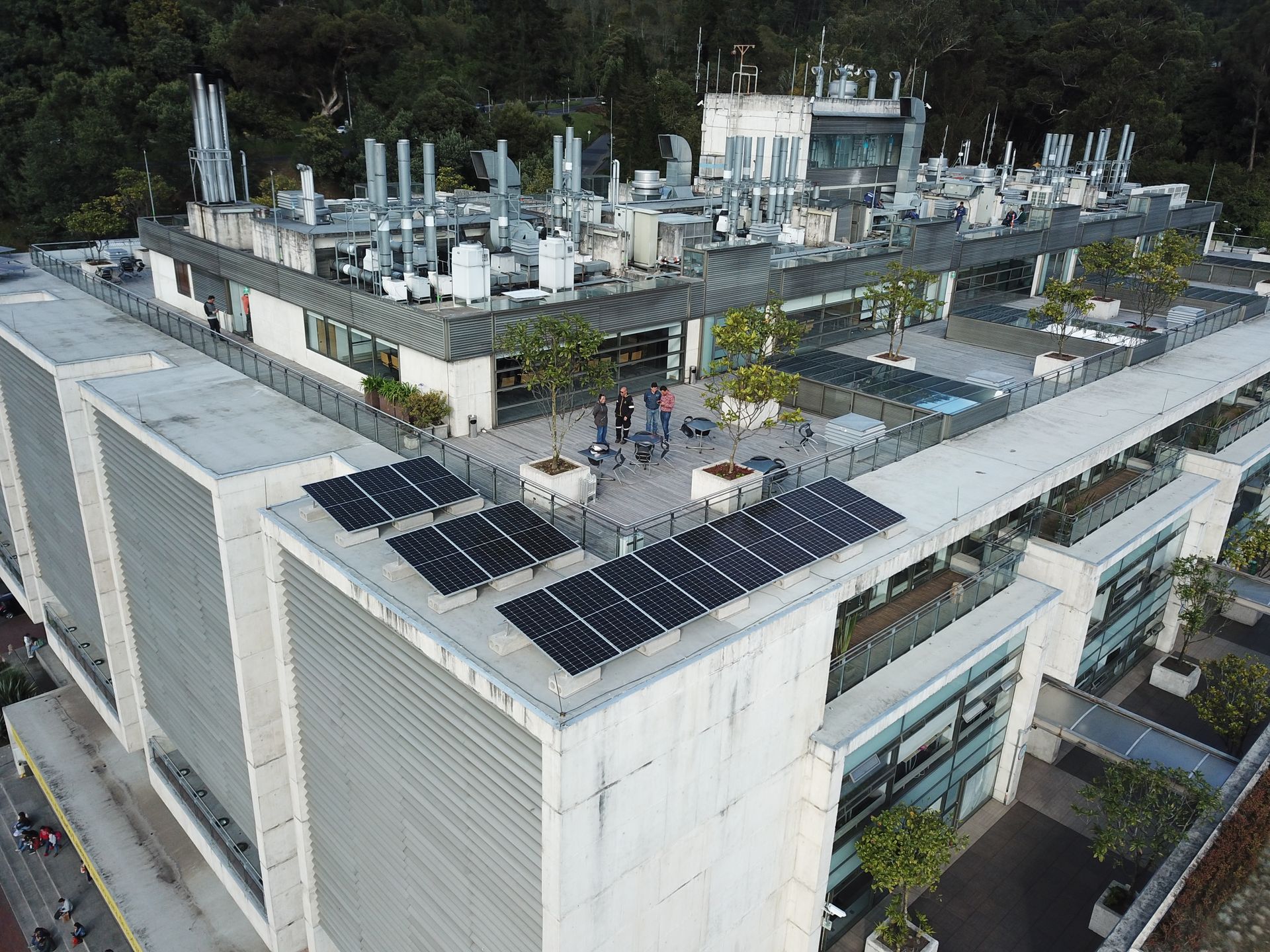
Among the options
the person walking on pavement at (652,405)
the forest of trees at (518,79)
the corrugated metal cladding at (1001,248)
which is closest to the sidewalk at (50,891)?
the person walking on pavement at (652,405)

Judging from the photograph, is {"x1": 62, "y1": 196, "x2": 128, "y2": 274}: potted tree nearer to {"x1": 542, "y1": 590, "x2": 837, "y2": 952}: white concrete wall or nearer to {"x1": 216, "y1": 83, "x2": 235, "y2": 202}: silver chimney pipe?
{"x1": 216, "y1": 83, "x2": 235, "y2": 202}: silver chimney pipe

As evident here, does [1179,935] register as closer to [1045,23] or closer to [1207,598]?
[1207,598]

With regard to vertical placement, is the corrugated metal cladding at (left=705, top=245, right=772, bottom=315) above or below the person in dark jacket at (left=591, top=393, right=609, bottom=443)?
above

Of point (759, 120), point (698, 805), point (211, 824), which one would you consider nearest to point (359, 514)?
point (698, 805)

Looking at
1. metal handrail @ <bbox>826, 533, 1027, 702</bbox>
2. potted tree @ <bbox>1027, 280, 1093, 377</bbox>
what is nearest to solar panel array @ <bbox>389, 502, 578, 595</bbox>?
metal handrail @ <bbox>826, 533, 1027, 702</bbox>

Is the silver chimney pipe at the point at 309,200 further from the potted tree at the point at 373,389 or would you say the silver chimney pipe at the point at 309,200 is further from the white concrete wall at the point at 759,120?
the white concrete wall at the point at 759,120
